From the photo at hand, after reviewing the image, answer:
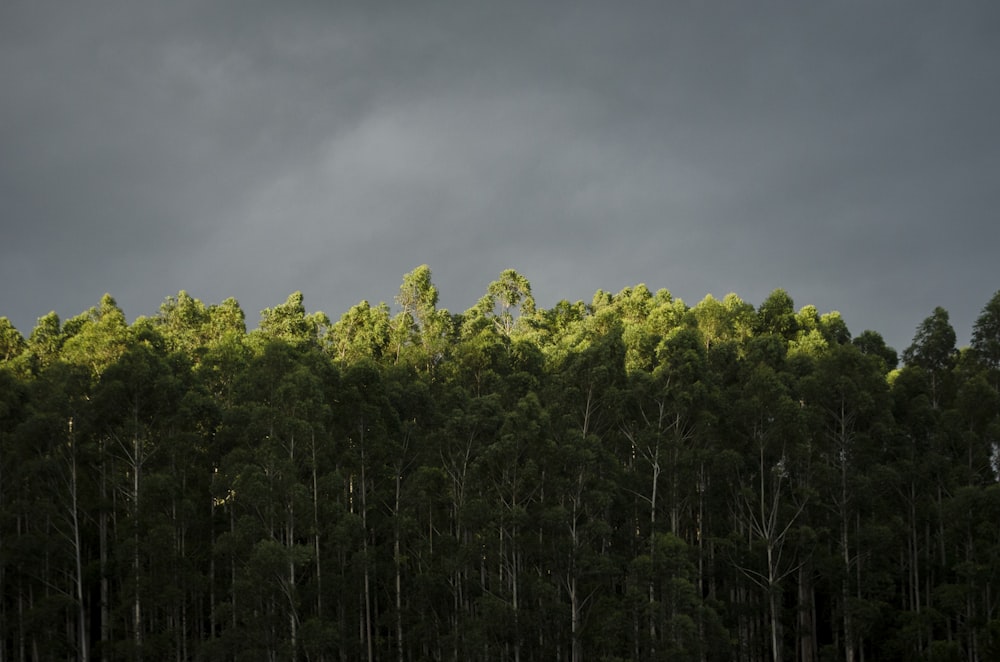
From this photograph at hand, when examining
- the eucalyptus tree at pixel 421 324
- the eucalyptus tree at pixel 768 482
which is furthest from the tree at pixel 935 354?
the eucalyptus tree at pixel 421 324

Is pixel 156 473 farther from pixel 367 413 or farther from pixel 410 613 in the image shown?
pixel 410 613

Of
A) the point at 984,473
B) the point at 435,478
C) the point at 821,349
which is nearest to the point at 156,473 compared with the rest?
the point at 435,478

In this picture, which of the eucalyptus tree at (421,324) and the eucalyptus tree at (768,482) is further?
the eucalyptus tree at (421,324)

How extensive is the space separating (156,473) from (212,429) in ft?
11.3

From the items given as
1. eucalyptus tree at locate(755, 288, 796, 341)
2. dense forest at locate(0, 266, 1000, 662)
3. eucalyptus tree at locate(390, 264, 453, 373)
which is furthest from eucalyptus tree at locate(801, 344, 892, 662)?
eucalyptus tree at locate(390, 264, 453, 373)

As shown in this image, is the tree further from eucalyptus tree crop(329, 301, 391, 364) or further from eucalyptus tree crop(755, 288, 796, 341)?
eucalyptus tree crop(329, 301, 391, 364)

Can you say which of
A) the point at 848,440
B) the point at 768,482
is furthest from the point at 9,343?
the point at 848,440

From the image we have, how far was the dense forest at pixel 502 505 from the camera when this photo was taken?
3875 centimetres

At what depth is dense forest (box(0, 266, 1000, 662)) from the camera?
1526 inches

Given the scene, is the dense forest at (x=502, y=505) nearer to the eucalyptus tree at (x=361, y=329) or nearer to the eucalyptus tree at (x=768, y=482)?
the eucalyptus tree at (x=768, y=482)

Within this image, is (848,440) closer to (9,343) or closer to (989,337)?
(989,337)

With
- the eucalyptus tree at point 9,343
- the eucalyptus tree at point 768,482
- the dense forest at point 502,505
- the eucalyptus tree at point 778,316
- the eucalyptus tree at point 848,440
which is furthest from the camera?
the eucalyptus tree at point 778,316

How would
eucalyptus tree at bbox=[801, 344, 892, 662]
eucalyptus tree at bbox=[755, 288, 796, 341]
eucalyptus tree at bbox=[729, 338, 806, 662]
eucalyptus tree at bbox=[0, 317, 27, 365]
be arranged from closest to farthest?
eucalyptus tree at bbox=[729, 338, 806, 662] < eucalyptus tree at bbox=[801, 344, 892, 662] < eucalyptus tree at bbox=[0, 317, 27, 365] < eucalyptus tree at bbox=[755, 288, 796, 341]

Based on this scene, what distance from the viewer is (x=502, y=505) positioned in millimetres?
40719
